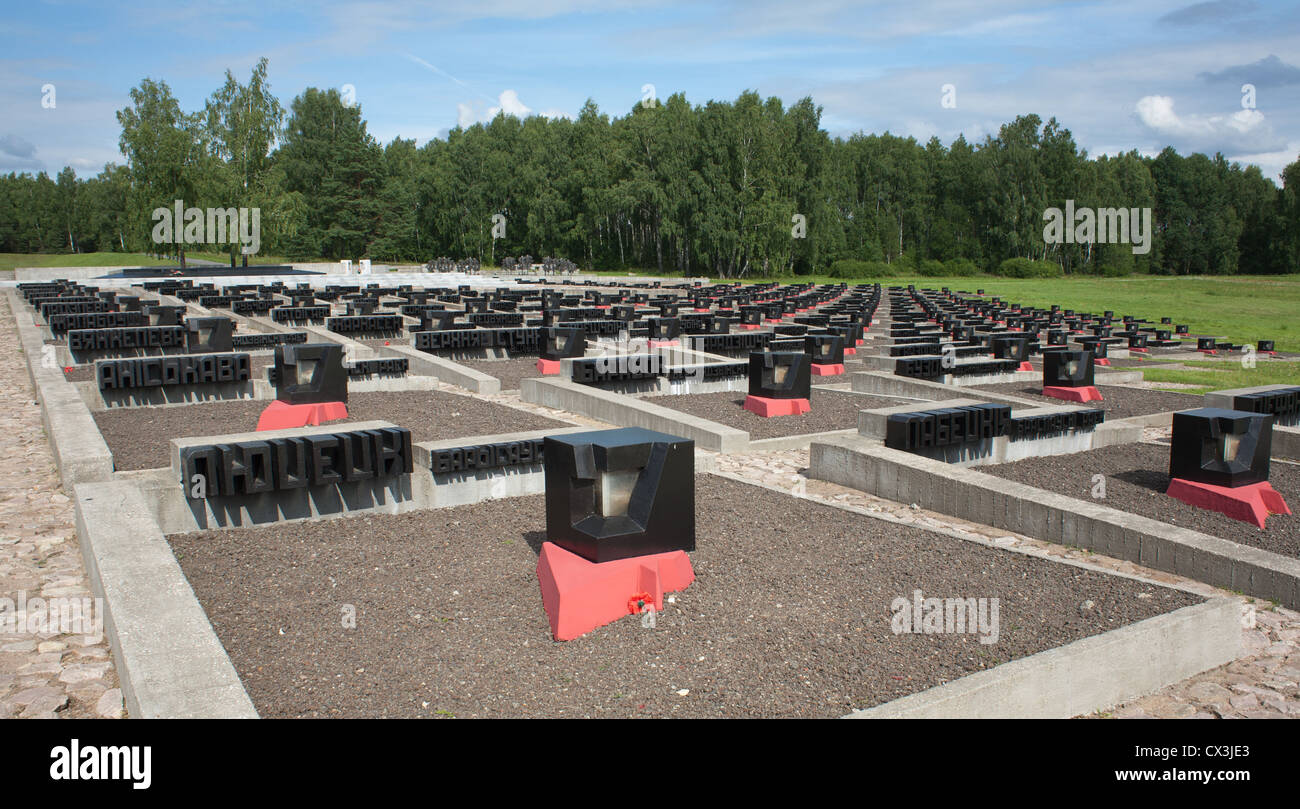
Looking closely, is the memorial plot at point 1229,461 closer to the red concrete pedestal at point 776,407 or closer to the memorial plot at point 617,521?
the red concrete pedestal at point 776,407

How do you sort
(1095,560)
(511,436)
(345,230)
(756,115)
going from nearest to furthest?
(1095,560) < (511,436) < (756,115) < (345,230)

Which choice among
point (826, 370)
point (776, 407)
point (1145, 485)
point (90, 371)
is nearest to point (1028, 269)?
point (826, 370)

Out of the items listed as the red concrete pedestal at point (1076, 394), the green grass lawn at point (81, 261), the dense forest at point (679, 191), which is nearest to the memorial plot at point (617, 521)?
the red concrete pedestal at point (1076, 394)

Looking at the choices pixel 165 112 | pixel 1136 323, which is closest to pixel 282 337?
pixel 1136 323

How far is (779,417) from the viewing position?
13.7 meters

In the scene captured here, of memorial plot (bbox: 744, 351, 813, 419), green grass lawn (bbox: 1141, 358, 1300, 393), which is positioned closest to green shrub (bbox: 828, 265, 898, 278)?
green grass lawn (bbox: 1141, 358, 1300, 393)

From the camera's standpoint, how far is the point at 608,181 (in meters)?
75.2

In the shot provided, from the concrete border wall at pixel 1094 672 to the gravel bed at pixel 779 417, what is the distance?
6.76m

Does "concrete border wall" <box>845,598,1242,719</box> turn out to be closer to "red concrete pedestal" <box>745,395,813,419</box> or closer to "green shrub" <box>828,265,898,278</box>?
"red concrete pedestal" <box>745,395,813,419</box>

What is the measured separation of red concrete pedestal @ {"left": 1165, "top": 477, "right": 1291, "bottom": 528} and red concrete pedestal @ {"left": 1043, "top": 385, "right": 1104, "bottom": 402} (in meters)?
6.40

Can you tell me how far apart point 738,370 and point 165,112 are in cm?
6328

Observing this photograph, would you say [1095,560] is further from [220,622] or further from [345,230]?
[345,230]

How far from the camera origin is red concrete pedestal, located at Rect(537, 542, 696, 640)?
Result: 564cm
